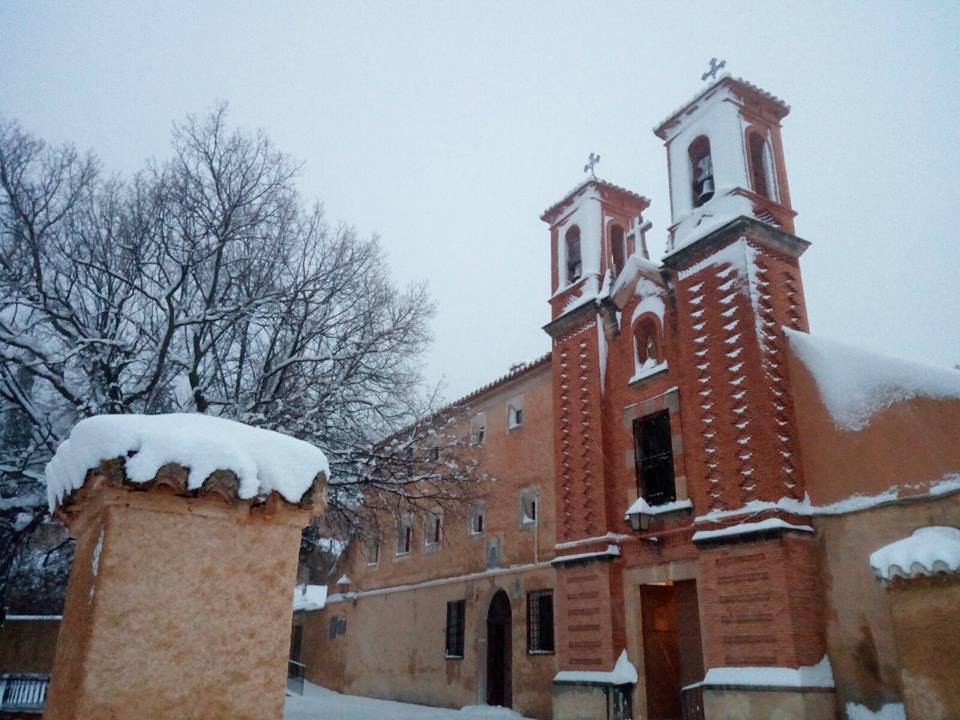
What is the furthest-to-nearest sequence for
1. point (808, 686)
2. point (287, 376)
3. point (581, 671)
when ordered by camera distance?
point (581, 671) < point (287, 376) < point (808, 686)

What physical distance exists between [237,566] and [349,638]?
2596 centimetres

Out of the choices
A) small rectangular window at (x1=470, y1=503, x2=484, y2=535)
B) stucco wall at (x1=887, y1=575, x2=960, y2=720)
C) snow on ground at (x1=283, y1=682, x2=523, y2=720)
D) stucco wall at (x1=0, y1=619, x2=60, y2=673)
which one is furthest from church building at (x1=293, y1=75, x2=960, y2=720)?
stucco wall at (x1=0, y1=619, x2=60, y2=673)

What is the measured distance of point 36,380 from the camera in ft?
53.3

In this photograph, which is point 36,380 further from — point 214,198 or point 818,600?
point 818,600

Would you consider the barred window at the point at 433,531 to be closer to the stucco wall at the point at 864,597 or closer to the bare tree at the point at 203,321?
the bare tree at the point at 203,321

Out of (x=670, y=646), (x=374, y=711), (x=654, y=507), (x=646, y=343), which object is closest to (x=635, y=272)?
(x=646, y=343)

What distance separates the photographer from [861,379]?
1211cm

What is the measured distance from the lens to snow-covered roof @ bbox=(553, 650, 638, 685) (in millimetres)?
14102

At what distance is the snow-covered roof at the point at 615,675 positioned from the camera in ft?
46.3

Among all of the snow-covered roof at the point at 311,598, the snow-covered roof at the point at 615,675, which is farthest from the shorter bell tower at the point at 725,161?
the snow-covered roof at the point at 311,598

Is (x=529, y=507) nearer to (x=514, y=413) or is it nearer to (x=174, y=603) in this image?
(x=514, y=413)

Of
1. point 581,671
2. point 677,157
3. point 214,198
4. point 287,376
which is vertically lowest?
point 581,671

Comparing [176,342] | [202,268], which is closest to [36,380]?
[176,342]

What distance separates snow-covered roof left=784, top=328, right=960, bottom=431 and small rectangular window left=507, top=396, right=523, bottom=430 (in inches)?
351
